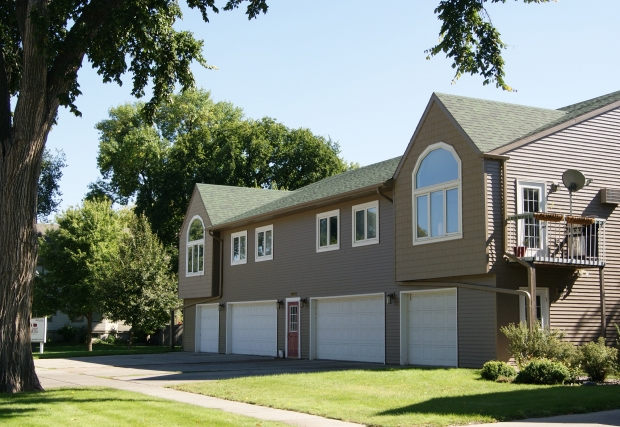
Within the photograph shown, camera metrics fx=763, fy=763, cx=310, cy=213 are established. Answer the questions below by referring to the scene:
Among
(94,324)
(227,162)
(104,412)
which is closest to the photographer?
(104,412)

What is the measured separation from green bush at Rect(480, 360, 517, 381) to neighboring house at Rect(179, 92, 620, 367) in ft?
7.80

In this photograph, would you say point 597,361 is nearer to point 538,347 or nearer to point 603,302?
point 538,347

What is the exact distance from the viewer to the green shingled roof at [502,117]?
19828 millimetres

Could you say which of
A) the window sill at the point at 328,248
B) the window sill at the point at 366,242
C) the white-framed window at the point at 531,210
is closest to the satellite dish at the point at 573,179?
the white-framed window at the point at 531,210

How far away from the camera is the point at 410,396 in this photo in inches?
536

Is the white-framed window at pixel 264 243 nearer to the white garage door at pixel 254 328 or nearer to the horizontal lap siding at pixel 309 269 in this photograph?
the horizontal lap siding at pixel 309 269

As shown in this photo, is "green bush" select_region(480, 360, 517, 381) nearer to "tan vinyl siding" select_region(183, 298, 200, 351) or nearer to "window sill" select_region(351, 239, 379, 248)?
"window sill" select_region(351, 239, 379, 248)

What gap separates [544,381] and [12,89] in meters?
13.5

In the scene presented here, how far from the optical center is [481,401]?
12672 mm

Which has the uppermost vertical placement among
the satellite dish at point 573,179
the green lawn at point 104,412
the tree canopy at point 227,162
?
the tree canopy at point 227,162

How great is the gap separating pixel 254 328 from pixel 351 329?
713cm

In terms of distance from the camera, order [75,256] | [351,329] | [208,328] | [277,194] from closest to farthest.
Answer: [351,329]
[208,328]
[277,194]
[75,256]

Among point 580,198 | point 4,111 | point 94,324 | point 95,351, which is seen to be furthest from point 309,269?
point 94,324

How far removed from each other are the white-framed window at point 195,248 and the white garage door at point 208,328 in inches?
69.2
